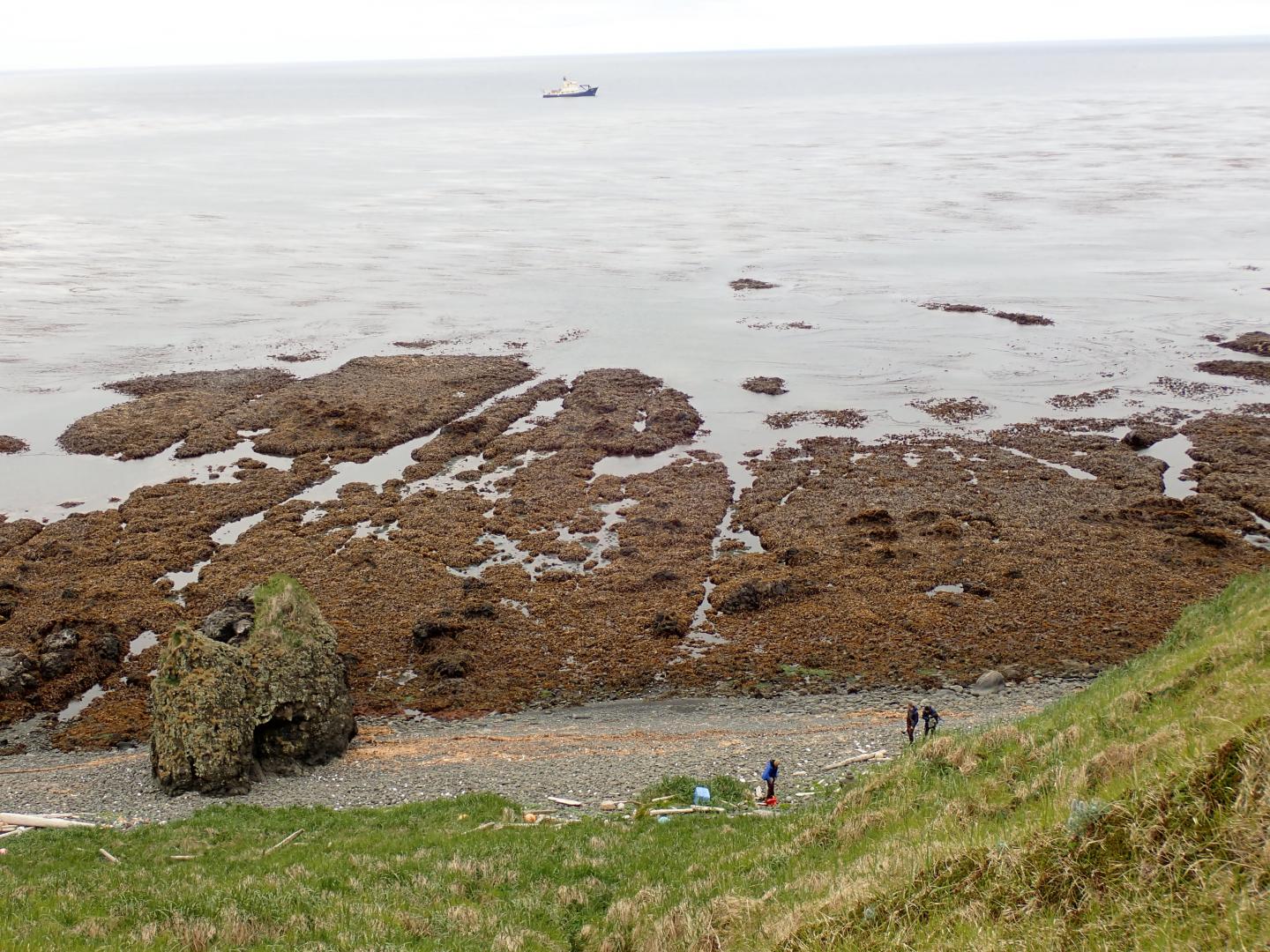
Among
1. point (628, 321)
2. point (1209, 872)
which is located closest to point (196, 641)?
point (1209, 872)

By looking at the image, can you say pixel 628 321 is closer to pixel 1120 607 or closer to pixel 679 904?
pixel 1120 607

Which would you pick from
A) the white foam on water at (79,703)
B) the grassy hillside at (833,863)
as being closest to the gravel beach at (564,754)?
the white foam on water at (79,703)

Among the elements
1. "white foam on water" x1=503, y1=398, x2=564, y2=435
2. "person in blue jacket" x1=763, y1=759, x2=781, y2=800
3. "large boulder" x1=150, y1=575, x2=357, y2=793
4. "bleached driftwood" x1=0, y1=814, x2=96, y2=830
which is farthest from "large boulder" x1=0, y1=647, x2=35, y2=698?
"white foam on water" x1=503, y1=398, x2=564, y2=435

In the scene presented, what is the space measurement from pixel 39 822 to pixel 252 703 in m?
5.82

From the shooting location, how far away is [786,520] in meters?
45.6

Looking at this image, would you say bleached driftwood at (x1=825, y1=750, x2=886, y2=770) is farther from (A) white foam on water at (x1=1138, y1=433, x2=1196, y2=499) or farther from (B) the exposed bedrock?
(B) the exposed bedrock

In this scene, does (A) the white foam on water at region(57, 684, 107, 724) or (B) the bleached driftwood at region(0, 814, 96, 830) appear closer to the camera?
(B) the bleached driftwood at region(0, 814, 96, 830)

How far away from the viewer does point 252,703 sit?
28.4m

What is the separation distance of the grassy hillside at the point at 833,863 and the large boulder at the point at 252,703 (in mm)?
2749

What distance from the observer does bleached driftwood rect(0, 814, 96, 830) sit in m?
24.5

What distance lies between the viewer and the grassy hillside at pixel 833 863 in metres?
11.0

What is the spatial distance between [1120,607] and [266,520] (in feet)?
123

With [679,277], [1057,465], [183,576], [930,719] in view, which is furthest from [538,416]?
[679,277]

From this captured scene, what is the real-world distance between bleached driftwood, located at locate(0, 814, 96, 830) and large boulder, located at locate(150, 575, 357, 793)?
2858mm
